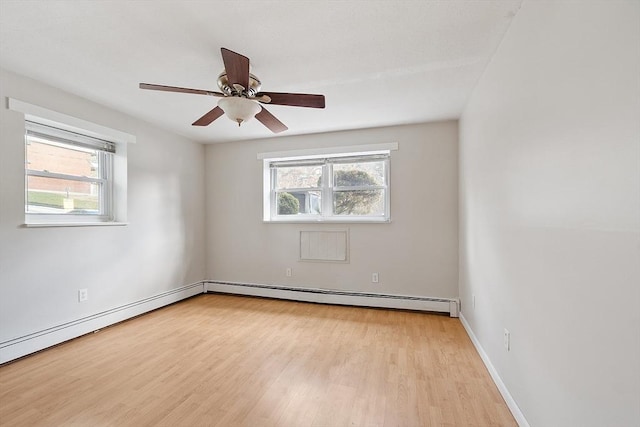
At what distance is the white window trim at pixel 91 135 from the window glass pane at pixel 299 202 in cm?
198

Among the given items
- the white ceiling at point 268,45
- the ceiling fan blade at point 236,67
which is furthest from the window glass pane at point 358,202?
the ceiling fan blade at point 236,67

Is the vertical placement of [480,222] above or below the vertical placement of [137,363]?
above

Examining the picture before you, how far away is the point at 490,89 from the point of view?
2137 mm

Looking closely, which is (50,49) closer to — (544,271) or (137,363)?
(137,363)

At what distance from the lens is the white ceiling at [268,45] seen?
1636 millimetres

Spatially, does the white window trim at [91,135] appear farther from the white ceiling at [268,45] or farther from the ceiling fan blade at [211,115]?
the ceiling fan blade at [211,115]

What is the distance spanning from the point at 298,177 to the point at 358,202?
0.97m

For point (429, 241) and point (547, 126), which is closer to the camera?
point (547, 126)

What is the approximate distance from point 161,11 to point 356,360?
2732 millimetres

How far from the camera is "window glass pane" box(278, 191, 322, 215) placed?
4211 millimetres

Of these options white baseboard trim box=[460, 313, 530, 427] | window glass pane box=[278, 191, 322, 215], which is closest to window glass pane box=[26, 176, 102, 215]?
window glass pane box=[278, 191, 322, 215]

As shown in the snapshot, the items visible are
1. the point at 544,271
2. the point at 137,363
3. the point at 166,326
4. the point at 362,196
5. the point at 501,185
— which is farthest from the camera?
the point at 362,196

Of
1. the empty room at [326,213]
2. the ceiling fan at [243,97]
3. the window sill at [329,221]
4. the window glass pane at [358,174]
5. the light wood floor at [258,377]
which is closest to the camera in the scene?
the empty room at [326,213]

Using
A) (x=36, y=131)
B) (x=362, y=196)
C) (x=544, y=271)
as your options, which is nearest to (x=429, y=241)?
(x=362, y=196)
